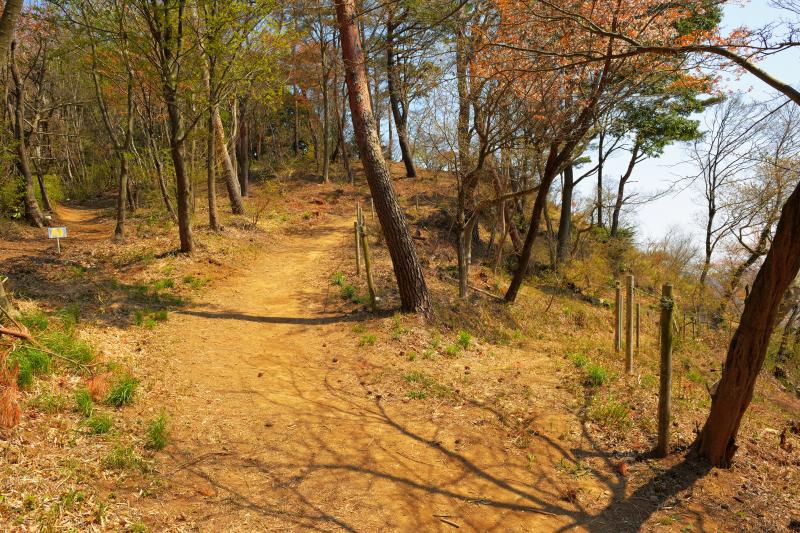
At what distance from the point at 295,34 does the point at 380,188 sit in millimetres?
6269

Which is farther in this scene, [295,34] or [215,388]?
[295,34]

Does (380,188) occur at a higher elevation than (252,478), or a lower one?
higher

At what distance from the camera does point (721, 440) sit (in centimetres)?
443

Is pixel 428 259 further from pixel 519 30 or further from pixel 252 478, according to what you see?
pixel 252 478

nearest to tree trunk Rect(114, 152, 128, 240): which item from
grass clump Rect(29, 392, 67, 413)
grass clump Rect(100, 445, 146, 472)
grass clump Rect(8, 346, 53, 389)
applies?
grass clump Rect(8, 346, 53, 389)

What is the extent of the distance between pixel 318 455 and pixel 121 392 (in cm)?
216

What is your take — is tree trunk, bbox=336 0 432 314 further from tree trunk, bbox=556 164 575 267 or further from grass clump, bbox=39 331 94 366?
tree trunk, bbox=556 164 575 267

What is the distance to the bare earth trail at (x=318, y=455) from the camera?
3729 millimetres

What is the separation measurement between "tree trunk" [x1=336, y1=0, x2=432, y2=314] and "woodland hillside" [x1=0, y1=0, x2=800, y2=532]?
54mm

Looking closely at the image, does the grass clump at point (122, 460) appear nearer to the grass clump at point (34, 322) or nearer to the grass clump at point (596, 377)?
the grass clump at point (34, 322)

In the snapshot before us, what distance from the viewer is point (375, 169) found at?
793 cm

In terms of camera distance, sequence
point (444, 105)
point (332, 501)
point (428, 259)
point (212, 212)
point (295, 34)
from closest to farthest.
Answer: point (332, 501), point (444, 105), point (295, 34), point (212, 212), point (428, 259)

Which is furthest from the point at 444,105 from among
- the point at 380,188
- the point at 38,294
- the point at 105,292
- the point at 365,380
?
the point at 38,294

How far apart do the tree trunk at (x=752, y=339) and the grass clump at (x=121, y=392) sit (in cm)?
577
